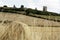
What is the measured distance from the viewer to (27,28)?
2114 cm

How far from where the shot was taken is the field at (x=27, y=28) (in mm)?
19516

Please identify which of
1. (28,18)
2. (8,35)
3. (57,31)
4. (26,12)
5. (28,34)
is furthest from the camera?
(26,12)

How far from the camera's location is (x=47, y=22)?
2627cm

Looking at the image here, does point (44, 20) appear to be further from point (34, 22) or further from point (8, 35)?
point (8, 35)

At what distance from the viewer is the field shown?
64.0 feet

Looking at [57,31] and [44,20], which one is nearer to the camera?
[57,31]

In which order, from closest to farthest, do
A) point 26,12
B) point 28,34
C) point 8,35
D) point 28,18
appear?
1. point 8,35
2. point 28,34
3. point 28,18
4. point 26,12

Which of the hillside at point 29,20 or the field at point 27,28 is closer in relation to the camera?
the field at point 27,28

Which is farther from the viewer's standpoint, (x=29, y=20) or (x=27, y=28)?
(x=29, y=20)

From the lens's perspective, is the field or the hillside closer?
the field

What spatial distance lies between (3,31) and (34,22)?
19.5 feet

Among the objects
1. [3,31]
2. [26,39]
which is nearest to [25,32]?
[26,39]

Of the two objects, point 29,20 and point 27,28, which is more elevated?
point 27,28

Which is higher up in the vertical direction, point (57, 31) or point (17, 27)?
point (17, 27)
